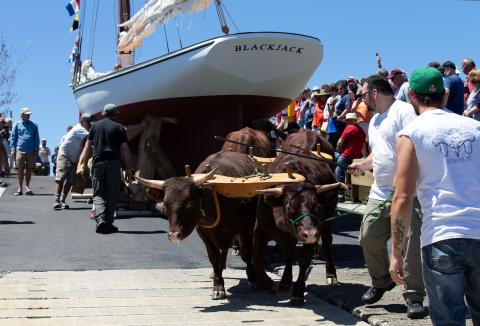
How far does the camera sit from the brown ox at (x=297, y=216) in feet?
20.8

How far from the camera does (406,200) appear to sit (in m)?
3.80

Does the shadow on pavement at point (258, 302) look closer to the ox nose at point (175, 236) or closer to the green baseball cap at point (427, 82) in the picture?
the ox nose at point (175, 236)

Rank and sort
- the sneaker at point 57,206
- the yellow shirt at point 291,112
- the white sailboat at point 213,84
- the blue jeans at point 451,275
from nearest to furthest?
the blue jeans at point 451,275 < the white sailboat at point 213,84 < the sneaker at point 57,206 < the yellow shirt at point 291,112

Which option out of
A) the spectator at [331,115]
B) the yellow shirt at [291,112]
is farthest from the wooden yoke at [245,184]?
the yellow shirt at [291,112]

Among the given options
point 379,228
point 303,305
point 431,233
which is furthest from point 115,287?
point 431,233

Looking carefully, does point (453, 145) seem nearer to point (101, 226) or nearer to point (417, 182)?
point (417, 182)

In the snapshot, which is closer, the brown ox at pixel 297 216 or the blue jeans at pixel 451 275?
the blue jeans at pixel 451 275

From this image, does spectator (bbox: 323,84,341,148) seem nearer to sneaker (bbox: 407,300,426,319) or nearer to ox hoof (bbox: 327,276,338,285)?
ox hoof (bbox: 327,276,338,285)

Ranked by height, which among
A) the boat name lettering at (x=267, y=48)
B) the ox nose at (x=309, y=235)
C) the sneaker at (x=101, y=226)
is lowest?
the sneaker at (x=101, y=226)

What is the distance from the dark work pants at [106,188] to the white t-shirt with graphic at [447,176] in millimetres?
8131

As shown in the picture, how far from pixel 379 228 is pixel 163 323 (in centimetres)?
202

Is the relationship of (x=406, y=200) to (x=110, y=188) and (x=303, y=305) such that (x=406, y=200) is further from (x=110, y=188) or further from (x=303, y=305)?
(x=110, y=188)

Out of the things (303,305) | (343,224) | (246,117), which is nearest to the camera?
(303,305)

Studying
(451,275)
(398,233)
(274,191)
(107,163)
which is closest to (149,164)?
(107,163)
